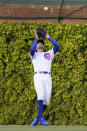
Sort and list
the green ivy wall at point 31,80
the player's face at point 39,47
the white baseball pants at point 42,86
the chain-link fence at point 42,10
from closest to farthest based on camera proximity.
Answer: the white baseball pants at point 42,86, the player's face at point 39,47, the green ivy wall at point 31,80, the chain-link fence at point 42,10

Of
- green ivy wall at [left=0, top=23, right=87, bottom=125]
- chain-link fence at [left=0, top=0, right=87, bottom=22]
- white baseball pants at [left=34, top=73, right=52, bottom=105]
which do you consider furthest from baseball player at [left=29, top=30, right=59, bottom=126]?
chain-link fence at [left=0, top=0, right=87, bottom=22]

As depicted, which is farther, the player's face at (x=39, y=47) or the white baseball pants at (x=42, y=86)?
the player's face at (x=39, y=47)

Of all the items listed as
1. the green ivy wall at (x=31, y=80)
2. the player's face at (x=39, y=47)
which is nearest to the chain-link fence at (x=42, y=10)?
the green ivy wall at (x=31, y=80)

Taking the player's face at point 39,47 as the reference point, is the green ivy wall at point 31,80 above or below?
below

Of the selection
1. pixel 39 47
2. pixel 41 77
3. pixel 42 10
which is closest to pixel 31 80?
pixel 39 47

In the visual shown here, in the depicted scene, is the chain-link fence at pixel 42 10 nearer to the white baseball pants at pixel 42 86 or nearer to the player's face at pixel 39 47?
the player's face at pixel 39 47

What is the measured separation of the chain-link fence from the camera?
35.5 ft

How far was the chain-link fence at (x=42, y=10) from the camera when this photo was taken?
10807 mm

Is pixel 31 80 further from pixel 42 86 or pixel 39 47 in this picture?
pixel 42 86

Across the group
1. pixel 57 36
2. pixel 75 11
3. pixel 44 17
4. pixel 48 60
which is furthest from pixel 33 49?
pixel 75 11

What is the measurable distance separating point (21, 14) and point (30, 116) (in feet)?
12.9

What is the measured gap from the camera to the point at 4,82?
8.56 m

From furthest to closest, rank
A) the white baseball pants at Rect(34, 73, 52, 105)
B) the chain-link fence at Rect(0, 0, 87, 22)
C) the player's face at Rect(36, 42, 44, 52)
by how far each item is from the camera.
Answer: the chain-link fence at Rect(0, 0, 87, 22), the player's face at Rect(36, 42, 44, 52), the white baseball pants at Rect(34, 73, 52, 105)

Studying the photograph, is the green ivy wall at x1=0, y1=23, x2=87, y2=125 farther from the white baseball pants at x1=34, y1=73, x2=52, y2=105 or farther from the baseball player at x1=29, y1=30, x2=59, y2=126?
the white baseball pants at x1=34, y1=73, x2=52, y2=105
